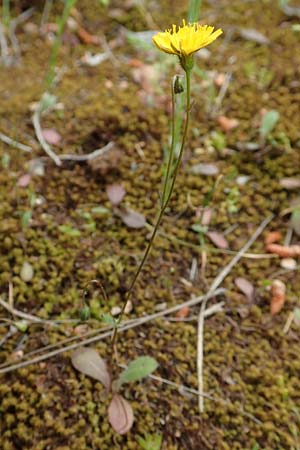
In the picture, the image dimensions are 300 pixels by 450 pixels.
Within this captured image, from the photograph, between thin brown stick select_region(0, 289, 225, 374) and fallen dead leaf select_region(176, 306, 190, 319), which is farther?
fallen dead leaf select_region(176, 306, 190, 319)

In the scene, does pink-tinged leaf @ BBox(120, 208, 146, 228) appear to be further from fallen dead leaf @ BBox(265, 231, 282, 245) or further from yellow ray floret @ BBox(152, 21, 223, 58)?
yellow ray floret @ BBox(152, 21, 223, 58)

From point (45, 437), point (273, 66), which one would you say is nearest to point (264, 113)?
point (273, 66)

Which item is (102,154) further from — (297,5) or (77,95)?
(297,5)

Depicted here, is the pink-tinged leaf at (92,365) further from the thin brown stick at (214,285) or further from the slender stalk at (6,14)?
the slender stalk at (6,14)

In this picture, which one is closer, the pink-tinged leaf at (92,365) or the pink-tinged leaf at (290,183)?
the pink-tinged leaf at (92,365)

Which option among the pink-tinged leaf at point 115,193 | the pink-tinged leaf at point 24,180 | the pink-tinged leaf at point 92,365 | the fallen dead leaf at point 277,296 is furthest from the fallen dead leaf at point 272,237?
the pink-tinged leaf at point 24,180

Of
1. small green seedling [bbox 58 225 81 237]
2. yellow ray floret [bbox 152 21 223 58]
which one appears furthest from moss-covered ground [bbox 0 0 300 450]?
yellow ray floret [bbox 152 21 223 58]

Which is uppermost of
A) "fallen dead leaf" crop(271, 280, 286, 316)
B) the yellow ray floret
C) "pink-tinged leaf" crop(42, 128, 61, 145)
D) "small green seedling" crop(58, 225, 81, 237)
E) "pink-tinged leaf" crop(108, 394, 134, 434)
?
the yellow ray floret
